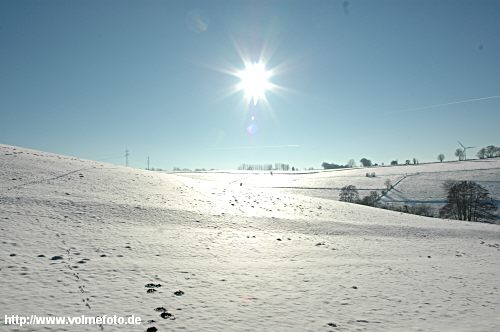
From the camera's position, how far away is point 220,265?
1273cm

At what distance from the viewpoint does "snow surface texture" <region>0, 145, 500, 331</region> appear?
852 cm

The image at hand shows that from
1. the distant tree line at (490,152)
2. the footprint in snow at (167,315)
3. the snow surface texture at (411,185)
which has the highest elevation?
the distant tree line at (490,152)

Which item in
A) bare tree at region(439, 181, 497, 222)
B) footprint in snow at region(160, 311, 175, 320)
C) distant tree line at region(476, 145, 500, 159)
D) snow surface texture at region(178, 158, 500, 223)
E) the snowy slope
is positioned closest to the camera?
footprint in snow at region(160, 311, 175, 320)

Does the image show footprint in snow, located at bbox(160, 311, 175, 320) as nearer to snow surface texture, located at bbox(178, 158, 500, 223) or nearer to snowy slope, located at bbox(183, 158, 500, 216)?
snow surface texture, located at bbox(178, 158, 500, 223)

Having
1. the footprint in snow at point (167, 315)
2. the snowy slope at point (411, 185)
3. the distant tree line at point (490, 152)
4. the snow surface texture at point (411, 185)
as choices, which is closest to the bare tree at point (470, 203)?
the snow surface texture at point (411, 185)

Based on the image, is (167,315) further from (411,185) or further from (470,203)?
(411,185)

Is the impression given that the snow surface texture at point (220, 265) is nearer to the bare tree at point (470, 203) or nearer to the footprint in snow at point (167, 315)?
the footprint in snow at point (167, 315)

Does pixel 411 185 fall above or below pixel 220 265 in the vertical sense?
above

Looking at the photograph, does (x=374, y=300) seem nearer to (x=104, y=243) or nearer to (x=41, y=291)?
(x=41, y=291)

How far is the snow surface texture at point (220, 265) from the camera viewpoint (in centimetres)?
852

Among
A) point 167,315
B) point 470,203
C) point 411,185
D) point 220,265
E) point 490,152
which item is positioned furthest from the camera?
point 490,152

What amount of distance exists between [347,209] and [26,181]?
99.3 ft

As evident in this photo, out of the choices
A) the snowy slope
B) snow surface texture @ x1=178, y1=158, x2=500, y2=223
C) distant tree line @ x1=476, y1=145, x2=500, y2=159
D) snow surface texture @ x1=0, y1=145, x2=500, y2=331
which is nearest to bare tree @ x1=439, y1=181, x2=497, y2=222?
snow surface texture @ x1=178, y1=158, x2=500, y2=223

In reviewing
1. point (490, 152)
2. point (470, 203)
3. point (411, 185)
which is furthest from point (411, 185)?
point (490, 152)
